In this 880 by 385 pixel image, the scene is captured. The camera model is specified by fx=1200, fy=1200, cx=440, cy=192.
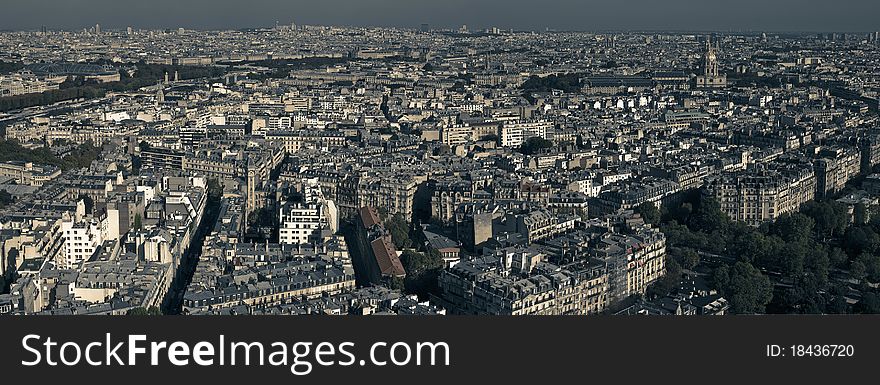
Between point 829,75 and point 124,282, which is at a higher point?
point 124,282

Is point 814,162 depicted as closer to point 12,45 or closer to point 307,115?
point 307,115

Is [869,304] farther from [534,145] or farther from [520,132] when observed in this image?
[520,132]

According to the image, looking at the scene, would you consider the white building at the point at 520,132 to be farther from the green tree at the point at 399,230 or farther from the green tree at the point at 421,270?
the green tree at the point at 421,270

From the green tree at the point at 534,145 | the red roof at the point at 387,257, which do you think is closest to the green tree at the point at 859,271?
the red roof at the point at 387,257

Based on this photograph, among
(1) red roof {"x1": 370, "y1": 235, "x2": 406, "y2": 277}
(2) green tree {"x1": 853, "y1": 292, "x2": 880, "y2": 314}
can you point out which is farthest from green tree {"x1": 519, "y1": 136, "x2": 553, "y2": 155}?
(2) green tree {"x1": 853, "y1": 292, "x2": 880, "y2": 314}

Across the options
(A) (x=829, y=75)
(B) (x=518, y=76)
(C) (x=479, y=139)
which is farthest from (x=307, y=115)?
(A) (x=829, y=75)

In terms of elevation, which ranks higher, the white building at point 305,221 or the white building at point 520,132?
the white building at point 305,221

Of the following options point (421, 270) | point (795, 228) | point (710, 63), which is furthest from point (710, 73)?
point (421, 270)

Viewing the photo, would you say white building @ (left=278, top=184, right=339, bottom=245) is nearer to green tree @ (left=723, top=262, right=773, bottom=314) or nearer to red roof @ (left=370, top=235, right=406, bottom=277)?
red roof @ (left=370, top=235, right=406, bottom=277)

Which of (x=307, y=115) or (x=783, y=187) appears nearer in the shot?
(x=783, y=187)
